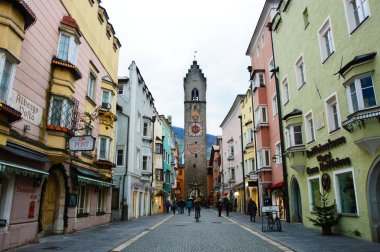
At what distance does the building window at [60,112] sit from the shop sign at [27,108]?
713 mm

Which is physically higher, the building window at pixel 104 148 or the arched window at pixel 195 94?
the arched window at pixel 195 94

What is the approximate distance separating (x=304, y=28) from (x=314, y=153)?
737 centimetres

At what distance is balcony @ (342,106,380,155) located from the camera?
1096cm

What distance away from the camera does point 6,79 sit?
9.89 metres

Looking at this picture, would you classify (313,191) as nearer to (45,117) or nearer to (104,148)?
(104,148)

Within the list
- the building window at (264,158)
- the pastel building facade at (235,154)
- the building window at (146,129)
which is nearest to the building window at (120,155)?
the building window at (146,129)

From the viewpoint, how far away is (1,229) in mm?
10195

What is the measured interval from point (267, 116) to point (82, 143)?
18.6 meters

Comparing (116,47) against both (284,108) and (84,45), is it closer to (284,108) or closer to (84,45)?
(84,45)

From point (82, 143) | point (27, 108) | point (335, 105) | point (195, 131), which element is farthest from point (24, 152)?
point (195, 131)

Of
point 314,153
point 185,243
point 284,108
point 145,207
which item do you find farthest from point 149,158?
point 185,243

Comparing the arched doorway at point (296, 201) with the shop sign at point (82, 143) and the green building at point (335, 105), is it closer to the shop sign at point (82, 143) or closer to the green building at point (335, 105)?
the green building at point (335, 105)

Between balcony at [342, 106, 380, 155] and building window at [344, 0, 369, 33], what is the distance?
3.85m

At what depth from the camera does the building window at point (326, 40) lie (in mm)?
15391
